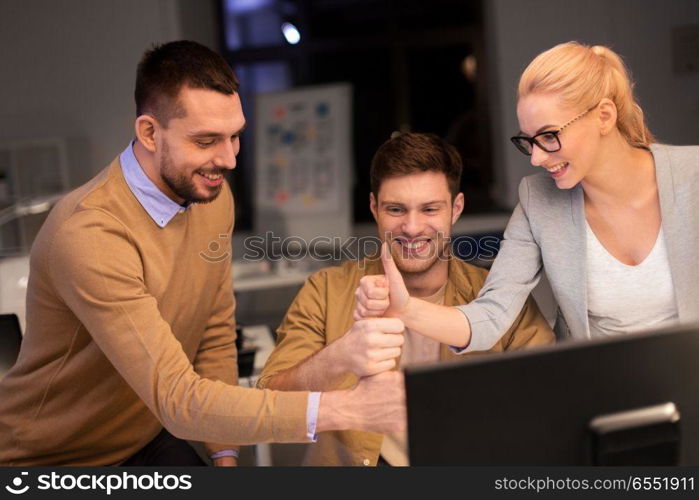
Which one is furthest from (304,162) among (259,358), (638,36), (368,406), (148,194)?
(368,406)

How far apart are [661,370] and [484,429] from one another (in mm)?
229

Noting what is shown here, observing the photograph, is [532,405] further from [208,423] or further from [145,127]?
[145,127]

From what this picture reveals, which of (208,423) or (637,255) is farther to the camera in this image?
(637,255)

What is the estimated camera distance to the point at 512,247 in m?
1.63

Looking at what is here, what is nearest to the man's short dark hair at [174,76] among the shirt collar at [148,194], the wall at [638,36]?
the shirt collar at [148,194]

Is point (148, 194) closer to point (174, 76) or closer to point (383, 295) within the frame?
point (174, 76)

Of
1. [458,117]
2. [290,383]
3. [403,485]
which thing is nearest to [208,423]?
[290,383]

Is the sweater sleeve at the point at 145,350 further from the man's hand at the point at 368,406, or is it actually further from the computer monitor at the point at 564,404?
the computer monitor at the point at 564,404

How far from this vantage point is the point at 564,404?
0.91 metres


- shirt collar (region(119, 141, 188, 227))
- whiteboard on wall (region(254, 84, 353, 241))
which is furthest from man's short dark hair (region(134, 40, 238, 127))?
whiteboard on wall (region(254, 84, 353, 241))

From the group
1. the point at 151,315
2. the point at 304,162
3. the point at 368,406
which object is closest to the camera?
the point at 368,406

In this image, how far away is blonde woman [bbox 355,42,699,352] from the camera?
1.43 m

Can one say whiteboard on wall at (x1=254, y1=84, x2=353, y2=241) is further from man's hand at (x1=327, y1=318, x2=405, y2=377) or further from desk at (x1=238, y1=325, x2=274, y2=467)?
man's hand at (x1=327, y1=318, x2=405, y2=377)

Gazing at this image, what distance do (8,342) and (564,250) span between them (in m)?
1.27
